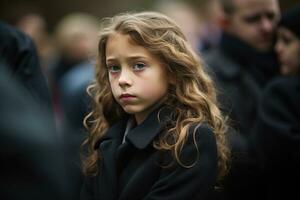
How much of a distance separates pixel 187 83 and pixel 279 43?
172 cm

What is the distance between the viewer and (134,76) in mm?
2922

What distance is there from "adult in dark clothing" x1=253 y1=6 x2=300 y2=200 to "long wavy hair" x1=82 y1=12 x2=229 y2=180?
41.4 inches

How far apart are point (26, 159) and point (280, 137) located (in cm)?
258

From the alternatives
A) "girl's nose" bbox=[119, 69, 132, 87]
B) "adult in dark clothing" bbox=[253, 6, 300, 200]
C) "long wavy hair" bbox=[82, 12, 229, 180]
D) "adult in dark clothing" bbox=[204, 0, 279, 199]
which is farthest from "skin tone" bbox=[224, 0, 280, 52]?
"girl's nose" bbox=[119, 69, 132, 87]

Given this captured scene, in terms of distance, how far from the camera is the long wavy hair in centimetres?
293

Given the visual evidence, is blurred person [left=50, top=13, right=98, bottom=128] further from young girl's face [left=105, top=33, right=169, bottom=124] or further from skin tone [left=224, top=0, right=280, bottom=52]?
young girl's face [left=105, top=33, right=169, bottom=124]

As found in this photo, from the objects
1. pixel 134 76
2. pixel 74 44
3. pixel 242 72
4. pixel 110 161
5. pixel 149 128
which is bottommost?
pixel 74 44

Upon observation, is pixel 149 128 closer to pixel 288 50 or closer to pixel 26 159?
pixel 26 159

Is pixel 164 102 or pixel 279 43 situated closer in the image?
pixel 164 102

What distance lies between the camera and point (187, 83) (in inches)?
120

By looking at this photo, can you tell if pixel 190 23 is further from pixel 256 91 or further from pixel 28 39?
pixel 28 39

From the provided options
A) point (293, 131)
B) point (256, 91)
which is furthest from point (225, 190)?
point (256, 91)

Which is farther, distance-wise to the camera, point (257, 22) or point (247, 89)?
point (257, 22)

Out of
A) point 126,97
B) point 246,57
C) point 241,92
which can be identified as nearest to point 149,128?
point 126,97
